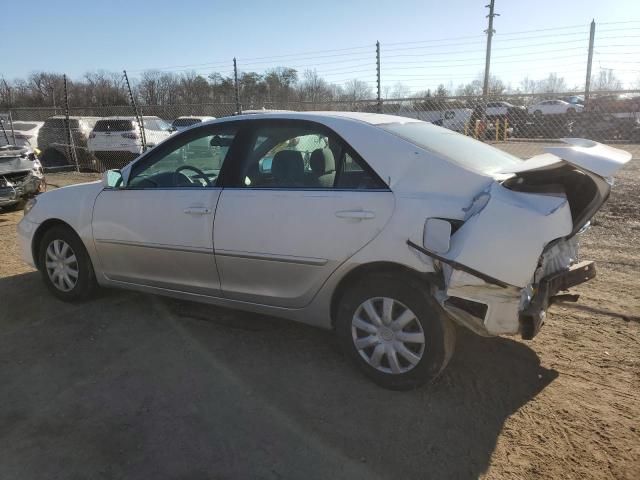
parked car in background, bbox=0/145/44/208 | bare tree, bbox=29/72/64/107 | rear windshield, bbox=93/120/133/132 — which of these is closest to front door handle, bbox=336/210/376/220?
parked car in background, bbox=0/145/44/208

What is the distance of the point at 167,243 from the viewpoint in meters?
3.96

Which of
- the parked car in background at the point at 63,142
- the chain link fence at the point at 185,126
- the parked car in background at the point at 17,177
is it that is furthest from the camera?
the parked car in background at the point at 63,142

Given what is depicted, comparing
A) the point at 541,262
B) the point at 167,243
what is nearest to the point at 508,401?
the point at 541,262

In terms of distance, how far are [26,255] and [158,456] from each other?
123 inches

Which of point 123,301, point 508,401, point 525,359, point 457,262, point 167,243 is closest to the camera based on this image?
point 457,262

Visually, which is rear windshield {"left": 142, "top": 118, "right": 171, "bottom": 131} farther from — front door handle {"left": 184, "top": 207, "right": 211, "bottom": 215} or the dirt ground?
front door handle {"left": 184, "top": 207, "right": 211, "bottom": 215}

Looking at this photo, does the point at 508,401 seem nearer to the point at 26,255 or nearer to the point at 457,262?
the point at 457,262

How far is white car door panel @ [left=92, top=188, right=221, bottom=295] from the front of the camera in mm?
3795

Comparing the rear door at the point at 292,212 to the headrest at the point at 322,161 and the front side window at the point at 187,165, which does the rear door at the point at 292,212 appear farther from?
the front side window at the point at 187,165

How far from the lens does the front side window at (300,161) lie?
3303mm

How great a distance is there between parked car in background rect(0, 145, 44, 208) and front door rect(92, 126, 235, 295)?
4818 millimetres

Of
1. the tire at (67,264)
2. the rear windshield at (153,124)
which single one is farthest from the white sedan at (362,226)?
the rear windshield at (153,124)

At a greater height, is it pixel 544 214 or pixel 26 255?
pixel 544 214

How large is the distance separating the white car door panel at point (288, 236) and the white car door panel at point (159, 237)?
0.47 ft
